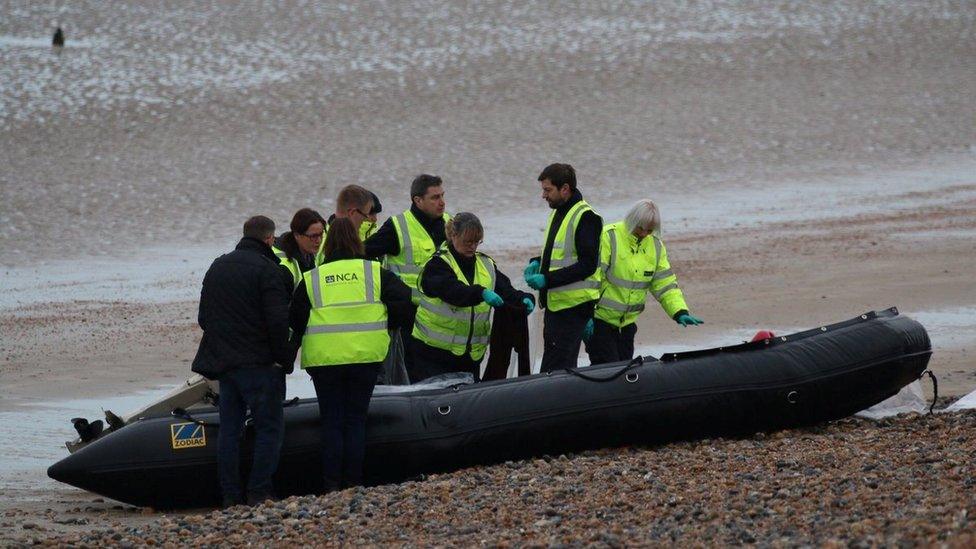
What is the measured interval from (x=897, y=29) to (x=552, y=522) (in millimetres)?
26148

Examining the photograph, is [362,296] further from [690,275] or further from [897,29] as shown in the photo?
[897,29]

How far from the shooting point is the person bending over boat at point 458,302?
7.59 m

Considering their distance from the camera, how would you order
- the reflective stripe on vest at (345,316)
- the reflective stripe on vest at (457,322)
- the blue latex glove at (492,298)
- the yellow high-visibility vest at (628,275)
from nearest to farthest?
the reflective stripe on vest at (345,316) → the blue latex glove at (492,298) → the reflective stripe on vest at (457,322) → the yellow high-visibility vest at (628,275)

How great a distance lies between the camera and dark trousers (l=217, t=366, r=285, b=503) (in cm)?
695

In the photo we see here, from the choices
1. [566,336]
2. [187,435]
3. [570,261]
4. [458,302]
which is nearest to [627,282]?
[570,261]

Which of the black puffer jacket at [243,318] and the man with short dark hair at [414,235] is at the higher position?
the man with short dark hair at [414,235]

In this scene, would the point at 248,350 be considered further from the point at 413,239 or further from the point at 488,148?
the point at 488,148

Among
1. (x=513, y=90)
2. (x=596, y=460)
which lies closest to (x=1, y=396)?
(x=596, y=460)

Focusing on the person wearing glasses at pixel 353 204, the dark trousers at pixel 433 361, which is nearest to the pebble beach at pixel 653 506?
the dark trousers at pixel 433 361

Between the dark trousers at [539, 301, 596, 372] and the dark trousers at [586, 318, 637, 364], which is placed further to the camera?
the dark trousers at [586, 318, 637, 364]

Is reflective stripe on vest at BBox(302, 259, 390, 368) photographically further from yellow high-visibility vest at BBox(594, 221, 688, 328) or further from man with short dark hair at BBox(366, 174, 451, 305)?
yellow high-visibility vest at BBox(594, 221, 688, 328)

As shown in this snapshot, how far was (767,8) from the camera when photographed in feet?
105

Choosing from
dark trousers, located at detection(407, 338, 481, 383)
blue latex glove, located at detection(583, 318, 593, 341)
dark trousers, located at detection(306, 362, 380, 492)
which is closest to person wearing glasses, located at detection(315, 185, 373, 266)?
dark trousers, located at detection(407, 338, 481, 383)

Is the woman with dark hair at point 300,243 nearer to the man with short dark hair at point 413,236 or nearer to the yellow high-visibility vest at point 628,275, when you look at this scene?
the man with short dark hair at point 413,236
